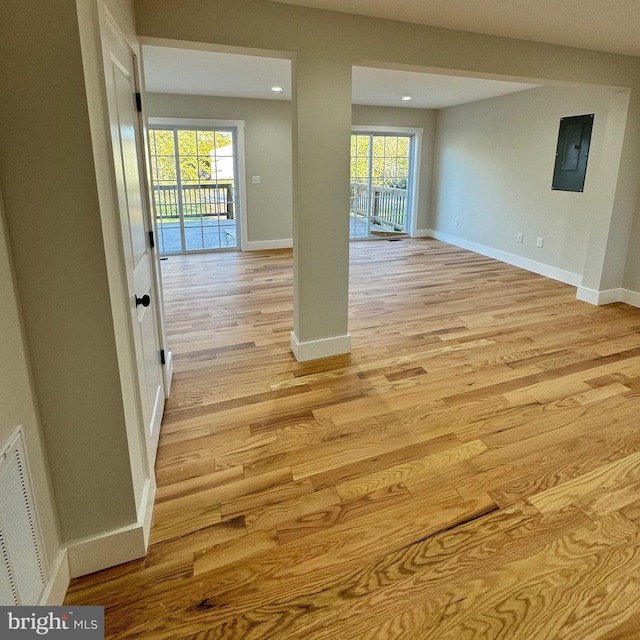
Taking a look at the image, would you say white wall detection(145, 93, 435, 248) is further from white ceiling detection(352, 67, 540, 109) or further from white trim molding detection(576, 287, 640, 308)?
white trim molding detection(576, 287, 640, 308)

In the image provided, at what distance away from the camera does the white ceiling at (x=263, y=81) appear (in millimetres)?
4109

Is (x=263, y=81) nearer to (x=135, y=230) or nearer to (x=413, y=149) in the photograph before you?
(x=413, y=149)

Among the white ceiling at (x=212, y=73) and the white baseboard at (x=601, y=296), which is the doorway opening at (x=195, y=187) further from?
the white baseboard at (x=601, y=296)

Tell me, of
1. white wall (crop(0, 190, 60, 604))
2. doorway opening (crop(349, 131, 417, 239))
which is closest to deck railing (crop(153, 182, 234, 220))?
doorway opening (crop(349, 131, 417, 239))

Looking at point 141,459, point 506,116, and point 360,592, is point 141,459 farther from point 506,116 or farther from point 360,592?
point 506,116

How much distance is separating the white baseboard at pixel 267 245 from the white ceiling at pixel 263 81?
2218 millimetres

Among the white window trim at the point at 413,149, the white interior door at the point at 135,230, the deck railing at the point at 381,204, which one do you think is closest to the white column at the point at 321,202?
the white interior door at the point at 135,230

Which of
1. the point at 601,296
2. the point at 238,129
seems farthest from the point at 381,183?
the point at 601,296

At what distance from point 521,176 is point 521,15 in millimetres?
3677

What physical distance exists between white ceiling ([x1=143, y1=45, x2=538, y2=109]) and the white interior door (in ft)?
7.07

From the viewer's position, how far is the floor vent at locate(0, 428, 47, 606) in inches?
40.7

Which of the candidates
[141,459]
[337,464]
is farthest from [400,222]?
[141,459]

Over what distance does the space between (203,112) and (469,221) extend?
15.2 ft

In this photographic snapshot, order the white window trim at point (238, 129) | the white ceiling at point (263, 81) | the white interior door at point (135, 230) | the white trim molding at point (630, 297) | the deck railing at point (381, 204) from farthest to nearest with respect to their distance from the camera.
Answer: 1. the deck railing at point (381, 204)
2. the white window trim at point (238, 129)
3. the white trim molding at point (630, 297)
4. the white ceiling at point (263, 81)
5. the white interior door at point (135, 230)
